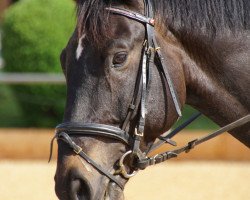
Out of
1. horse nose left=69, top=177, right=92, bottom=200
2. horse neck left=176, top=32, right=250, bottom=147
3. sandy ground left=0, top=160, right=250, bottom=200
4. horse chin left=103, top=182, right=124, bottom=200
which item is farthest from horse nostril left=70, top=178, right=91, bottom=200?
sandy ground left=0, top=160, right=250, bottom=200

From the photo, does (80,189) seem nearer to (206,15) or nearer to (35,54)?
(206,15)

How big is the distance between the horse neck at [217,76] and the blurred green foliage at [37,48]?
6.93m

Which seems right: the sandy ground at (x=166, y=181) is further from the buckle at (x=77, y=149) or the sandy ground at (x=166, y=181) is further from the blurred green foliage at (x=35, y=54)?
the buckle at (x=77, y=149)

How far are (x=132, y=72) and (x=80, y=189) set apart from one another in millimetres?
617

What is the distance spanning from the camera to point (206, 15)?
364 centimetres

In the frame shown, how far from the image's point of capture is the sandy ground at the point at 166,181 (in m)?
7.50

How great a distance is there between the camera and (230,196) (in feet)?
24.2

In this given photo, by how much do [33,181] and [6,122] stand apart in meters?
2.55

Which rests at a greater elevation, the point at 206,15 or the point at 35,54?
the point at 206,15

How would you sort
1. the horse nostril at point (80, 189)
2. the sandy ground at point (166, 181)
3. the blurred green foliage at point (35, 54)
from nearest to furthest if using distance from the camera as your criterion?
1. the horse nostril at point (80, 189)
2. the sandy ground at point (166, 181)
3. the blurred green foliage at point (35, 54)

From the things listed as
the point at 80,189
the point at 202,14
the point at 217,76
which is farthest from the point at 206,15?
the point at 80,189

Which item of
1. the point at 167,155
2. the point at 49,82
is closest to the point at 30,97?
the point at 49,82

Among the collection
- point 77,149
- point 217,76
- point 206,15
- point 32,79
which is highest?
point 206,15

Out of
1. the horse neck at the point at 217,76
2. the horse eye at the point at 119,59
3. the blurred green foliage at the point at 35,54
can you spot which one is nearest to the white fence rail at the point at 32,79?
the blurred green foliage at the point at 35,54
